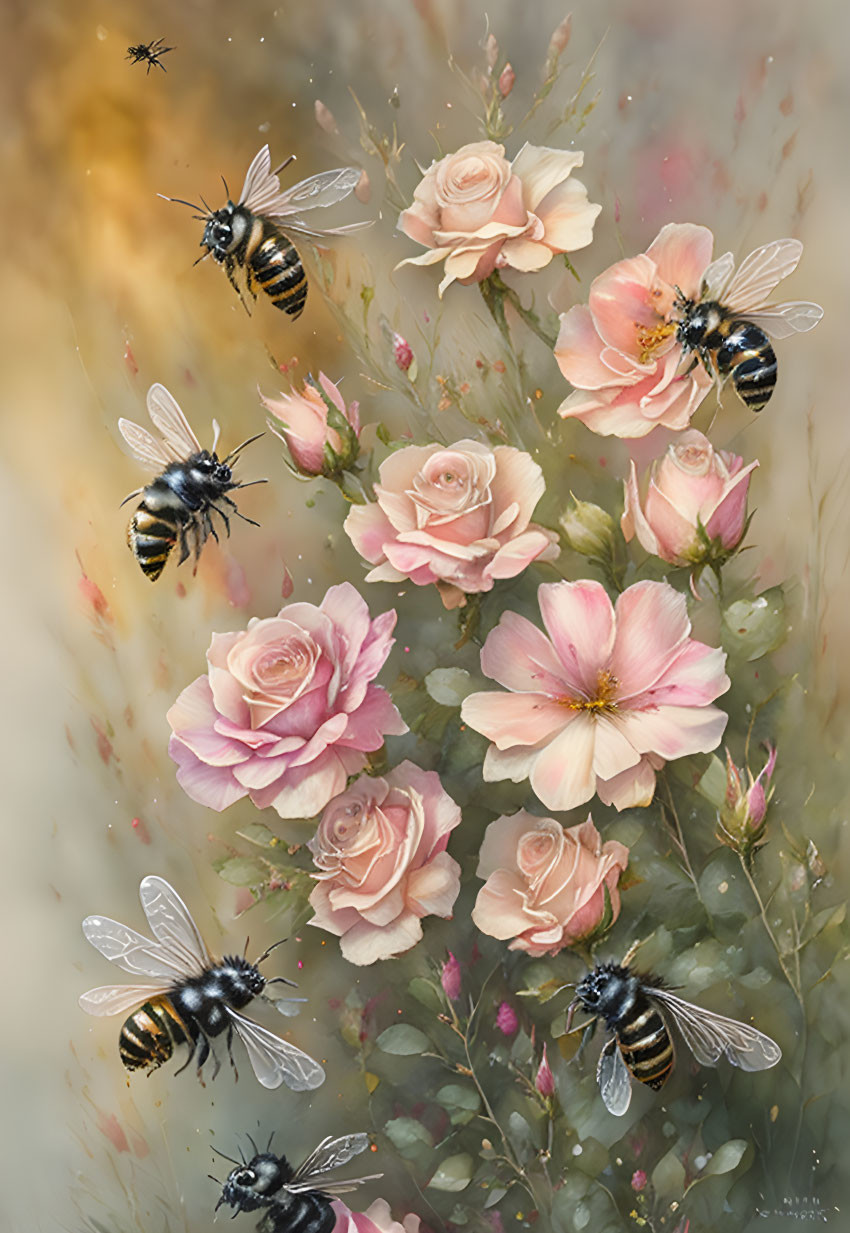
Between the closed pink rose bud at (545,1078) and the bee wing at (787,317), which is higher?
the bee wing at (787,317)

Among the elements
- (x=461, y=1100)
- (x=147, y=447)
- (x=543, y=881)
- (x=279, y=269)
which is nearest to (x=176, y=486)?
(x=147, y=447)

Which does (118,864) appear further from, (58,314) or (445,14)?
(445,14)

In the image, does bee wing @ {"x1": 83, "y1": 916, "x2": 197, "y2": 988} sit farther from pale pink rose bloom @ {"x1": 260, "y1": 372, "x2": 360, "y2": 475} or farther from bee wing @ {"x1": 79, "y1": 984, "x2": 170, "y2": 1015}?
pale pink rose bloom @ {"x1": 260, "y1": 372, "x2": 360, "y2": 475}

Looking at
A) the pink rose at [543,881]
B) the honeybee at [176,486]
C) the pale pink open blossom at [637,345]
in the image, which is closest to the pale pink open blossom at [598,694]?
A: the pink rose at [543,881]

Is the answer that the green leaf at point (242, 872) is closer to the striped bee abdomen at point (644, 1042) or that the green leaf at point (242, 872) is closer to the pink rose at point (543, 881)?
the pink rose at point (543, 881)

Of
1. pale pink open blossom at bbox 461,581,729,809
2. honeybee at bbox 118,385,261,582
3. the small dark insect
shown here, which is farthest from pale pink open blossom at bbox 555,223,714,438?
the small dark insect

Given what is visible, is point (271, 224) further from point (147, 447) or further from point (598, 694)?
point (598, 694)

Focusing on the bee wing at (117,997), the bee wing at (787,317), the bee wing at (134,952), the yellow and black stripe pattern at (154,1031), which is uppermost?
the bee wing at (787,317)
